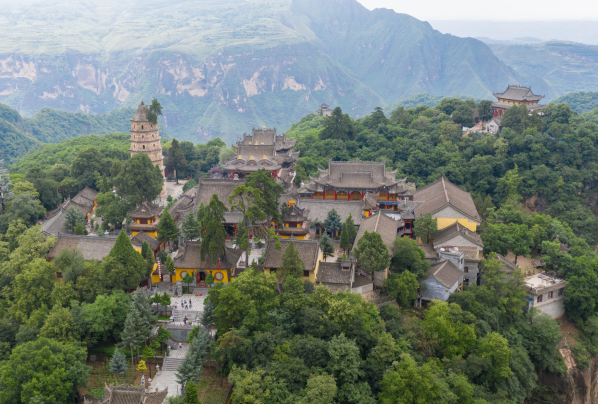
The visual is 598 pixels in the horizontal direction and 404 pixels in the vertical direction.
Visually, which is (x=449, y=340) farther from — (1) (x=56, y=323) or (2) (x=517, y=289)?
(1) (x=56, y=323)

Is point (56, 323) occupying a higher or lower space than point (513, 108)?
lower

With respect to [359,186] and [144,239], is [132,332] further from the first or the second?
[359,186]

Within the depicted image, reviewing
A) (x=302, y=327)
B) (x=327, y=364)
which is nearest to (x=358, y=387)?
(x=327, y=364)

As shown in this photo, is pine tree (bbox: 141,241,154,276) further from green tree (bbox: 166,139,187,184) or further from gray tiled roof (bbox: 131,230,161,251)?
green tree (bbox: 166,139,187,184)

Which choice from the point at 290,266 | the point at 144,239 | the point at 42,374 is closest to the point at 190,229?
the point at 144,239

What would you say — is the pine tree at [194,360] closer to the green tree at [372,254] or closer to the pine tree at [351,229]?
the green tree at [372,254]

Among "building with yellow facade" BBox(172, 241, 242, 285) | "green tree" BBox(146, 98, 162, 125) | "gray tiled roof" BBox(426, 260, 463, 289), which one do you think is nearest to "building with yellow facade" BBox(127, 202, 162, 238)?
"building with yellow facade" BBox(172, 241, 242, 285)
